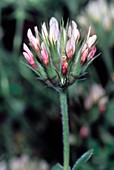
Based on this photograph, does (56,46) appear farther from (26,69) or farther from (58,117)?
(26,69)

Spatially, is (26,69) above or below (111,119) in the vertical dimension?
above

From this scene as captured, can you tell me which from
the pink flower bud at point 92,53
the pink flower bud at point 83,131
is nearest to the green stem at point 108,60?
the pink flower bud at point 83,131

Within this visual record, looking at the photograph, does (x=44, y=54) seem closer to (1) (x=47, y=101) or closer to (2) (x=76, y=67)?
(2) (x=76, y=67)

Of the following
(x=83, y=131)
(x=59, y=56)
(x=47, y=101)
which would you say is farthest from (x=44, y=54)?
(x=47, y=101)

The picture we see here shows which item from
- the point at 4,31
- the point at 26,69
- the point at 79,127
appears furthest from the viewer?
the point at 4,31

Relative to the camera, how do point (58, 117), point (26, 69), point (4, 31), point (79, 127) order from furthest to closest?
1. point (4, 31)
2. point (26, 69)
3. point (58, 117)
4. point (79, 127)

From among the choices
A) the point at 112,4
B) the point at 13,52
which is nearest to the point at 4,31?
the point at 13,52

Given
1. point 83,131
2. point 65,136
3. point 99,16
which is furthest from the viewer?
point 99,16

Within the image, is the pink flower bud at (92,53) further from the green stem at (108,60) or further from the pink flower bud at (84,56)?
the green stem at (108,60)

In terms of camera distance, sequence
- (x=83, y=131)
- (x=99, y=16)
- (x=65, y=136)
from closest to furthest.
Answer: (x=65, y=136) < (x=83, y=131) < (x=99, y=16)
